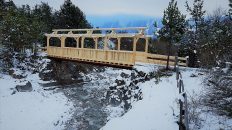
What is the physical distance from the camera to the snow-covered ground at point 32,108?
18125mm

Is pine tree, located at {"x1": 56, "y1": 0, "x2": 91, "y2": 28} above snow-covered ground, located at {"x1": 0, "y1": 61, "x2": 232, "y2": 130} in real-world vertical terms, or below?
above

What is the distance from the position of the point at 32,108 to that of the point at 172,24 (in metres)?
12.7

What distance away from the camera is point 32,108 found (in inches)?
841

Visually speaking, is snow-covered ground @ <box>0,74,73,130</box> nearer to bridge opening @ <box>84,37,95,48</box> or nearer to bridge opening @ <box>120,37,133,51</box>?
bridge opening @ <box>84,37,95,48</box>

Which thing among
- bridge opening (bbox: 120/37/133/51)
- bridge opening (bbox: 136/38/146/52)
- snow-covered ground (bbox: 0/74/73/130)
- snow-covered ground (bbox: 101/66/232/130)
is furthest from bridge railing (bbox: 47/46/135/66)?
bridge opening (bbox: 120/37/133/51)

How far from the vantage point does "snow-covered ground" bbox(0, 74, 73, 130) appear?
714 inches

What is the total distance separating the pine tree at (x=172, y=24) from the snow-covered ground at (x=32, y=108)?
30.9ft

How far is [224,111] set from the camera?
32.8 feet

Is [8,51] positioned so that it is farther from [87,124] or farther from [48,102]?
[87,124]

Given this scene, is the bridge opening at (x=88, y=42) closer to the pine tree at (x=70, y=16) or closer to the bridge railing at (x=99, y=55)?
the pine tree at (x=70, y=16)

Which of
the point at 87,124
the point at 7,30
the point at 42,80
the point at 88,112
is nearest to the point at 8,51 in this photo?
the point at 7,30

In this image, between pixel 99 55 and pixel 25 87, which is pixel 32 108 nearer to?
pixel 25 87

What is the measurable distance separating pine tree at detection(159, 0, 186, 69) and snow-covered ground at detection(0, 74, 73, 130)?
30.9 ft

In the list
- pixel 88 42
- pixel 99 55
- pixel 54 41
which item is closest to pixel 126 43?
pixel 88 42
